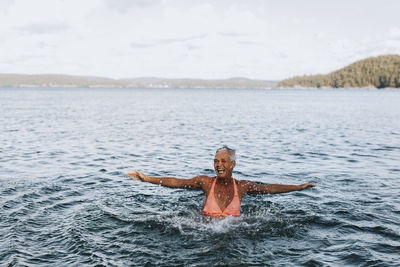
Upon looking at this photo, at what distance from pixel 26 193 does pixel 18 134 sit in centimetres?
2082

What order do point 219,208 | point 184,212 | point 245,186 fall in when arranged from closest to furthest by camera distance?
point 219,208 < point 245,186 < point 184,212

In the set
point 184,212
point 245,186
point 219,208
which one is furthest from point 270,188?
point 184,212

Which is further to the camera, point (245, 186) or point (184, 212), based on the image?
point (184, 212)

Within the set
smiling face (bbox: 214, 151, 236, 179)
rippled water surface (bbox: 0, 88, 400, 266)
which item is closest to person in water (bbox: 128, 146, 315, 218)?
smiling face (bbox: 214, 151, 236, 179)

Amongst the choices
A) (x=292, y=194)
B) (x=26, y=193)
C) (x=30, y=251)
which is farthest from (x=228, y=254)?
(x=26, y=193)

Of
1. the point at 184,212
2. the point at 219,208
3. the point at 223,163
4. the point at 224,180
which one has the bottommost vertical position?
the point at 184,212

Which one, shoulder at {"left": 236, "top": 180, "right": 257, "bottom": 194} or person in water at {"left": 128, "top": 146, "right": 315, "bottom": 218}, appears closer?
person in water at {"left": 128, "top": 146, "right": 315, "bottom": 218}

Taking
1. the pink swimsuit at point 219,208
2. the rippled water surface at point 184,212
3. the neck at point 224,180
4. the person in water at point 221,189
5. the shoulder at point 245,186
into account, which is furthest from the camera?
the shoulder at point 245,186

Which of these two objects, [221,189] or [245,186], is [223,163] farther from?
[245,186]

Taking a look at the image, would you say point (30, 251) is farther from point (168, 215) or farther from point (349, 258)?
point (349, 258)

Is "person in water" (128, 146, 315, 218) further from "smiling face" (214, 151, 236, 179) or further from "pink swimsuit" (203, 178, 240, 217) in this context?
"smiling face" (214, 151, 236, 179)

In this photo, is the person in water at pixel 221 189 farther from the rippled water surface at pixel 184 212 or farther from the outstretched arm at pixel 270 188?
the rippled water surface at pixel 184 212

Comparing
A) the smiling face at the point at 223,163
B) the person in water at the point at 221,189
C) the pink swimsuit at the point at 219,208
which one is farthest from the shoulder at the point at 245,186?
the smiling face at the point at 223,163

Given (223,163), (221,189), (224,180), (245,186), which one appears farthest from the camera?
(245,186)
